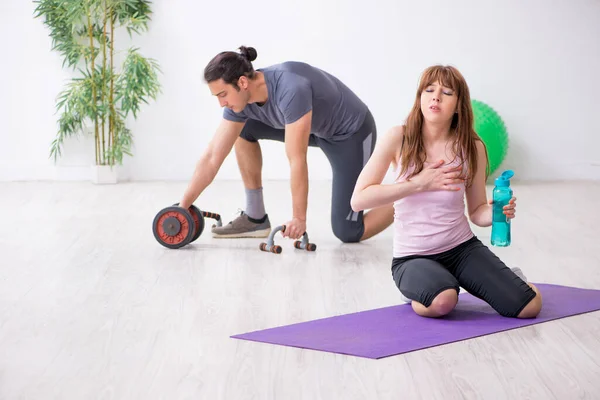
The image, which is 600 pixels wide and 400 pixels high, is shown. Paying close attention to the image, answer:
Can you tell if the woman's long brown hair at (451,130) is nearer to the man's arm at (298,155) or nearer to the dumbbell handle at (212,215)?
the man's arm at (298,155)

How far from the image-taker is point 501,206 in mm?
2926

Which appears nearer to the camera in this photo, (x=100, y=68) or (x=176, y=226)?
(x=176, y=226)

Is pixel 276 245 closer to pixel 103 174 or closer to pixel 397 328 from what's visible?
pixel 397 328

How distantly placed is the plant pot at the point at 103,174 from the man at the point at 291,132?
2.18 metres

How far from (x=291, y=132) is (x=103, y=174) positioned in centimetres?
290

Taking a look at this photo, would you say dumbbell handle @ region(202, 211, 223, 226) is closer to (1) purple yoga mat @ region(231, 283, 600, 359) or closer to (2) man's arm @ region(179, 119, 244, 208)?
(2) man's arm @ region(179, 119, 244, 208)

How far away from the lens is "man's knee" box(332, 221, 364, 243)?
4.11 meters

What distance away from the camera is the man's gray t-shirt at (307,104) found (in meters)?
3.71

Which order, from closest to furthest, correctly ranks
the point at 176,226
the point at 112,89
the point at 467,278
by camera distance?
the point at 467,278
the point at 176,226
the point at 112,89

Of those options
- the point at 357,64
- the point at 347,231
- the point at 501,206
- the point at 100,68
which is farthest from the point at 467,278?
the point at 100,68

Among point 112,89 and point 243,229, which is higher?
point 112,89

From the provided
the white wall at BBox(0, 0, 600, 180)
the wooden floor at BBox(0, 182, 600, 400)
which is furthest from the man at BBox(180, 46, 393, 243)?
the white wall at BBox(0, 0, 600, 180)

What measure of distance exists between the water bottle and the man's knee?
1111mm

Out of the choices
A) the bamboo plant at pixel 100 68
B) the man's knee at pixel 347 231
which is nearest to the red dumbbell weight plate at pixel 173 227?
the man's knee at pixel 347 231
